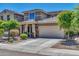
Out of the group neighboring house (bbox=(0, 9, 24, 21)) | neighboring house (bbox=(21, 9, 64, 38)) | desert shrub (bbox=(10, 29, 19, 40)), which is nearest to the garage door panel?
neighboring house (bbox=(21, 9, 64, 38))

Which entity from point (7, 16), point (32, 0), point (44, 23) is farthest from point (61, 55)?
point (7, 16)

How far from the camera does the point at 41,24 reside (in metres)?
19.4

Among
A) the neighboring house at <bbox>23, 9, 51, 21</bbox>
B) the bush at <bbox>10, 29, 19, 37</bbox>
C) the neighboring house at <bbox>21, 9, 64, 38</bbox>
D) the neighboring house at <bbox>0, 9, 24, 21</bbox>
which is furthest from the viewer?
the neighboring house at <bbox>0, 9, 24, 21</bbox>

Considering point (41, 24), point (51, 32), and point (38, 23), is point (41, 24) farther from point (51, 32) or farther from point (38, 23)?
point (51, 32)

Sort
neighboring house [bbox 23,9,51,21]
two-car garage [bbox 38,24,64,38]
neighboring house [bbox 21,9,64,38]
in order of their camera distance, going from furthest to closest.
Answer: neighboring house [bbox 23,9,51,21] < neighboring house [bbox 21,9,64,38] < two-car garage [bbox 38,24,64,38]

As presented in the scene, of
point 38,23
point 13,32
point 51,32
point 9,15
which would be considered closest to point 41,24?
point 38,23

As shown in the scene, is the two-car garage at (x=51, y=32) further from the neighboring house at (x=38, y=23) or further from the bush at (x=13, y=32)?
the bush at (x=13, y=32)

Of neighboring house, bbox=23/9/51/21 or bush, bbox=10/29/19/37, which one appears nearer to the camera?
bush, bbox=10/29/19/37

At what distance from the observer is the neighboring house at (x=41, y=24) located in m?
18.0

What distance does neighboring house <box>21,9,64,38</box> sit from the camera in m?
18.0

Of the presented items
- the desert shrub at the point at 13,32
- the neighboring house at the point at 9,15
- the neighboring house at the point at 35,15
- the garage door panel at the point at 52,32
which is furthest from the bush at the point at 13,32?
the neighboring house at the point at 9,15

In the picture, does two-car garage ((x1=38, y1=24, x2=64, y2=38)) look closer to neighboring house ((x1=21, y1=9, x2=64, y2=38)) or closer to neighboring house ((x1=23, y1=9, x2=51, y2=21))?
neighboring house ((x1=21, y1=9, x2=64, y2=38))

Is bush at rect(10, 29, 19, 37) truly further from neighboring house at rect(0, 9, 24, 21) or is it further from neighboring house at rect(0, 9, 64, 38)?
neighboring house at rect(0, 9, 24, 21)

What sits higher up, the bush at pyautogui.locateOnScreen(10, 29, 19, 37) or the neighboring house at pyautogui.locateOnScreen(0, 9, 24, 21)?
the neighboring house at pyautogui.locateOnScreen(0, 9, 24, 21)
